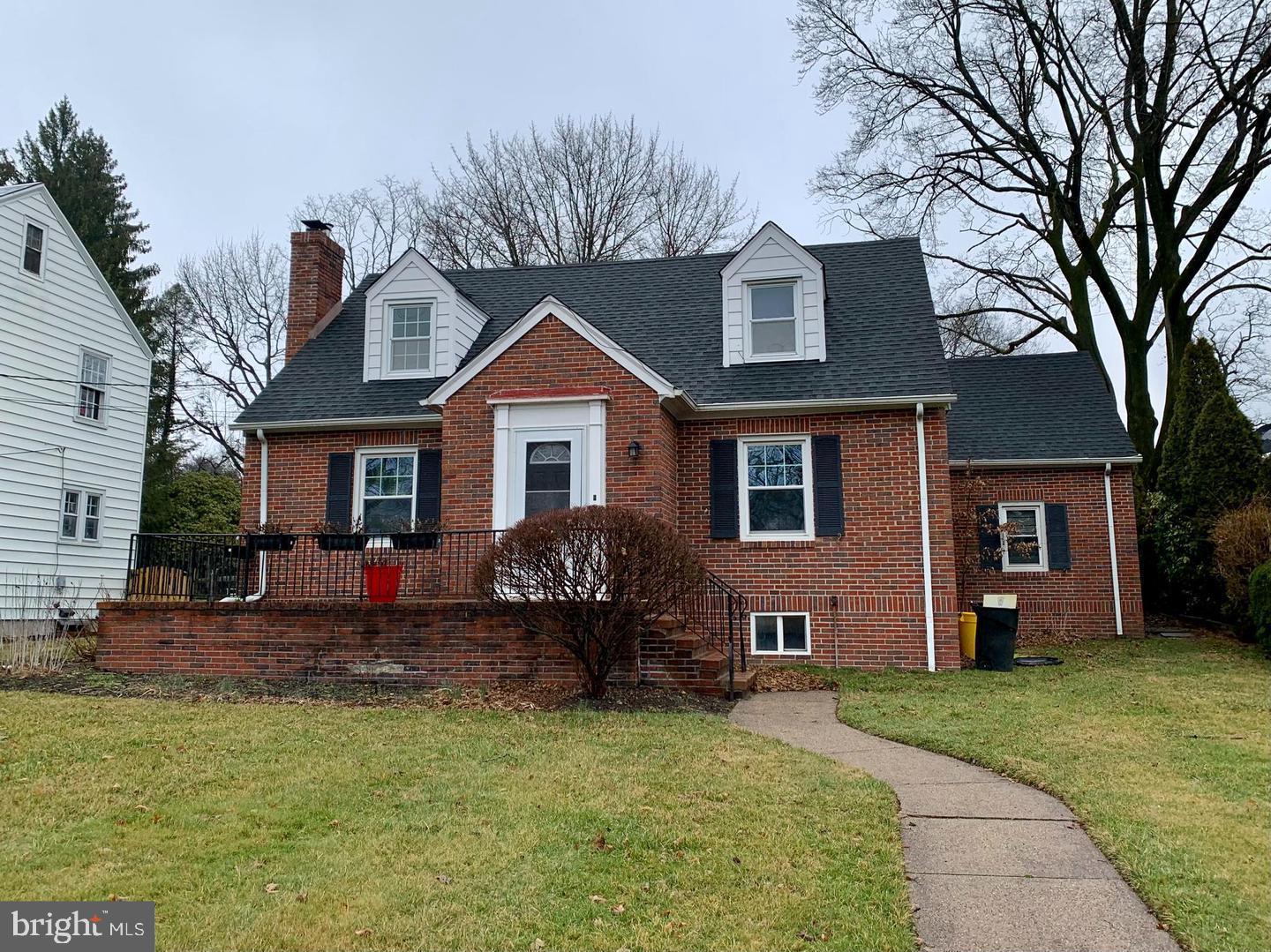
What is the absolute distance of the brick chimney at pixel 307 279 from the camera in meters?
16.1

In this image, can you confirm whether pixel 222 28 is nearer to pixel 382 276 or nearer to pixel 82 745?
pixel 382 276

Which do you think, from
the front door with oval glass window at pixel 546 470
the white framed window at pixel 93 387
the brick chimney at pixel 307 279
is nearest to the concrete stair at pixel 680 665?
the front door with oval glass window at pixel 546 470

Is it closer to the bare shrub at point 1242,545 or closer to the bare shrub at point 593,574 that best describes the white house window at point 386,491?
the bare shrub at point 593,574

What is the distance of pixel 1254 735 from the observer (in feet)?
23.9

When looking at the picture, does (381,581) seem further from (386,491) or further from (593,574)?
(593,574)

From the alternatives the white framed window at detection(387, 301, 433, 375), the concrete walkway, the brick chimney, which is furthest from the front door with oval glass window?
the brick chimney

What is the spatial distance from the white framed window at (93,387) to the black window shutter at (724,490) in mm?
12712

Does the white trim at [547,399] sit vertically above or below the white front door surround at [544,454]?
above

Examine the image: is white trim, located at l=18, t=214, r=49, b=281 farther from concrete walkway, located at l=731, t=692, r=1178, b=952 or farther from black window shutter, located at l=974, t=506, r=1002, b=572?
black window shutter, located at l=974, t=506, r=1002, b=572

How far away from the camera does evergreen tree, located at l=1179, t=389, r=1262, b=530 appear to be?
52.1 feet

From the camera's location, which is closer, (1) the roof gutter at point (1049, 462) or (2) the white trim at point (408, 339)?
(2) the white trim at point (408, 339)

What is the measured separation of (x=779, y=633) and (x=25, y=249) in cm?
1501

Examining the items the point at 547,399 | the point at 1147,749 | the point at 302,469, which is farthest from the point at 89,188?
the point at 1147,749

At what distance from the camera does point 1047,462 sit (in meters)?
16.1
